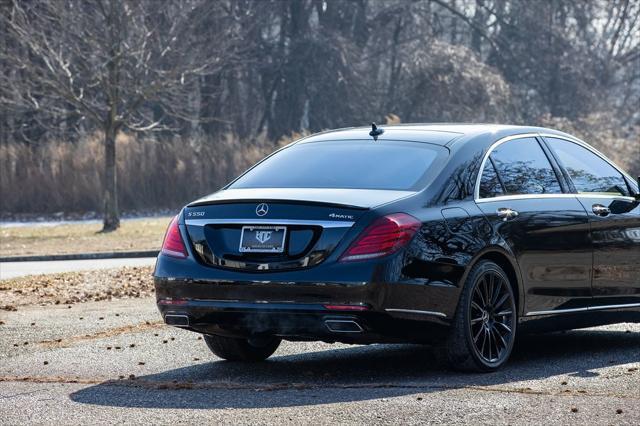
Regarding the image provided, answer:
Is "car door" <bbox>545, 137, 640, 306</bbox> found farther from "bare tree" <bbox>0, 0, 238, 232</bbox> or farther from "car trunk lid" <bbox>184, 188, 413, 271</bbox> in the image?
"bare tree" <bbox>0, 0, 238, 232</bbox>

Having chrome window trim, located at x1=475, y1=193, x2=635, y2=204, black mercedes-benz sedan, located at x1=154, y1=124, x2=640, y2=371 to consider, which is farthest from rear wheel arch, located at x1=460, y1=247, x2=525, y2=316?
chrome window trim, located at x1=475, y1=193, x2=635, y2=204

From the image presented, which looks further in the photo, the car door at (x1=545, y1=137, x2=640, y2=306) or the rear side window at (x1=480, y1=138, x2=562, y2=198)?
the car door at (x1=545, y1=137, x2=640, y2=306)

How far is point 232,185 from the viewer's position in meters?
8.92

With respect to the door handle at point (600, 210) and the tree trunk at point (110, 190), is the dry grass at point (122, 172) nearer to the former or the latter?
the tree trunk at point (110, 190)

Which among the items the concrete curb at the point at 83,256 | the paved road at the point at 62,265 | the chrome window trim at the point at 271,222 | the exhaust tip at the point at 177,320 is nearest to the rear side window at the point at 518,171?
the chrome window trim at the point at 271,222

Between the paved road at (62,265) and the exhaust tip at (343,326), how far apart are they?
1165 cm

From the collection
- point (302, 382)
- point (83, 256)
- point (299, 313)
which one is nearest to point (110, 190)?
point (83, 256)

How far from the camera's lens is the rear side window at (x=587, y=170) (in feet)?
31.7

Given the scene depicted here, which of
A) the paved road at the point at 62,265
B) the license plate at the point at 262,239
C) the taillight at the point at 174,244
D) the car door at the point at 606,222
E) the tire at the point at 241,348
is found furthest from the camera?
the paved road at the point at 62,265

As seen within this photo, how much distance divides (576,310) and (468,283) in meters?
1.36

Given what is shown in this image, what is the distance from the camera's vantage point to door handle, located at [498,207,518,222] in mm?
8672

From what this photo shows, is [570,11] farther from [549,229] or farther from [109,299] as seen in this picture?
[549,229]

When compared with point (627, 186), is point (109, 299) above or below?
below

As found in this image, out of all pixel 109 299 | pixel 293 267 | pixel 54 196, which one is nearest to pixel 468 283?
pixel 293 267
